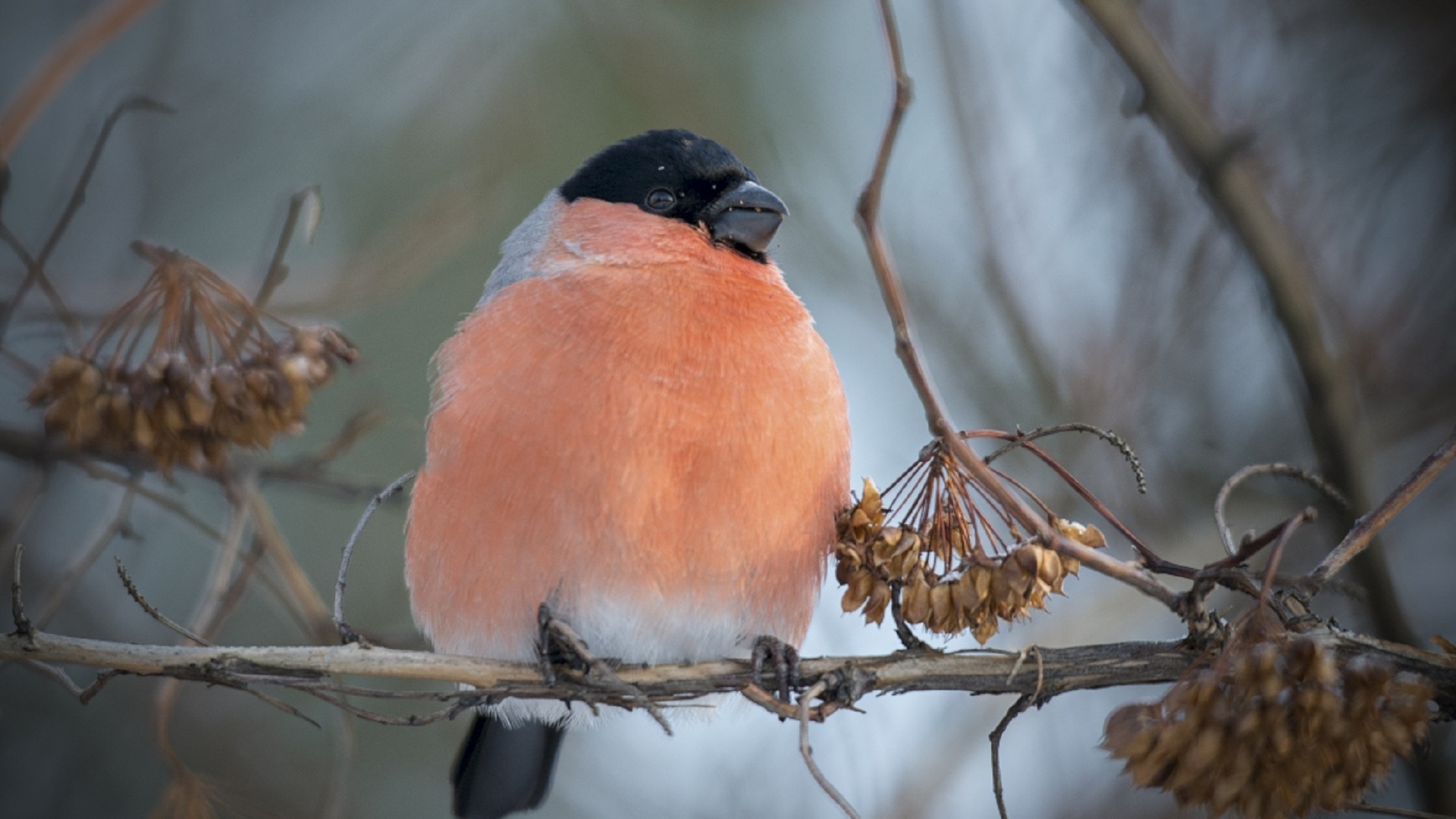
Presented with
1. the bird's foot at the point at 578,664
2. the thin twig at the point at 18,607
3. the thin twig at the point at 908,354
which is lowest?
the thin twig at the point at 18,607

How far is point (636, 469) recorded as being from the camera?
1.95 meters

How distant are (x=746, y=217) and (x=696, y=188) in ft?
0.42

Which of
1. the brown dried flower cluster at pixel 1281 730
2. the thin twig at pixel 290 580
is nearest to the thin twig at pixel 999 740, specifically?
the brown dried flower cluster at pixel 1281 730

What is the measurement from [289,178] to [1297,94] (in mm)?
3254

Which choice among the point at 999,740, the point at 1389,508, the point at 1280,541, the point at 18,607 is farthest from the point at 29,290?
the point at 1389,508

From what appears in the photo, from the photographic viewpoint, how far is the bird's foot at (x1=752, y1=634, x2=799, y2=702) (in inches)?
74.1

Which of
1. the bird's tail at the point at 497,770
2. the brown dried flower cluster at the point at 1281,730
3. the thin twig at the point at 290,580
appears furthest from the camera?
the bird's tail at the point at 497,770

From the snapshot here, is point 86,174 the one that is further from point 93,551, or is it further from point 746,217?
point 746,217

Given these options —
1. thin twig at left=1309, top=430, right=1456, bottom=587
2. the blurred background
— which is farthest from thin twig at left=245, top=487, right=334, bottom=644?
thin twig at left=1309, top=430, right=1456, bottom=587

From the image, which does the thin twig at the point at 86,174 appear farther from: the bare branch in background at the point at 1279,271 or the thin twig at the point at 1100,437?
the bare branch in background at the point at 1279,271

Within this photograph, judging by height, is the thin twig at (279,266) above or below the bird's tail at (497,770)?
above

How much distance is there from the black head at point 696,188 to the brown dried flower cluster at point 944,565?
0.71 metres

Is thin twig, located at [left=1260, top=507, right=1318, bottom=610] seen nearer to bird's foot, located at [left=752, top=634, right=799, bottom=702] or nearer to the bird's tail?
bird's foot, located at [left=752, top=634, right=799, bottom=702]

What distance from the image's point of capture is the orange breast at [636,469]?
197 centimetres
